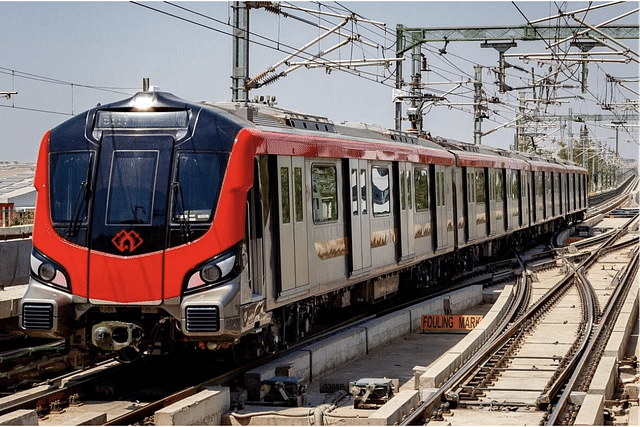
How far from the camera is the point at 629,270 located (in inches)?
1038

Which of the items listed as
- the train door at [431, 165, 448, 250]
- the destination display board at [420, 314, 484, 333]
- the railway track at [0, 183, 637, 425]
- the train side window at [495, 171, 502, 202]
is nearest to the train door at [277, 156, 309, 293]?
the railway track at [0, 183, 637, 425]

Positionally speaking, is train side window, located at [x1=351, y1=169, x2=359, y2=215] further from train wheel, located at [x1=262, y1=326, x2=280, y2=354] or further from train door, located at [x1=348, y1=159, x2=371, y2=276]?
train wheel, located at [x1=262, y1=326, x2=280, y2=354]

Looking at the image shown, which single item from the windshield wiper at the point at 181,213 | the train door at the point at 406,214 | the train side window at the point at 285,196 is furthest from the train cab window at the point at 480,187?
the windshield wiper at the point at 181,213

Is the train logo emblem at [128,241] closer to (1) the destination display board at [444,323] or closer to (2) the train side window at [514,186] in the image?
(1) the destination display board at [444,323]

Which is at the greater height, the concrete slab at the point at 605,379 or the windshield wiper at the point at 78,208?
the windshield wiper at the point at 78,208

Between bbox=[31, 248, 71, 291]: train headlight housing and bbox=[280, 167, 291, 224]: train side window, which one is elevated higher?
bbox=[280, 167, 291, 224]: train side window

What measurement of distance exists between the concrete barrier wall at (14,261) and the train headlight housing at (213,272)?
12337mm

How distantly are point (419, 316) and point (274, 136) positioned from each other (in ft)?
21.8

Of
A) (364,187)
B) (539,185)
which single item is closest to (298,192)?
(364,187)

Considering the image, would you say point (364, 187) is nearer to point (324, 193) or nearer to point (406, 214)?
point (324, 193)

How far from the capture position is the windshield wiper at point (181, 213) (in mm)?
10602

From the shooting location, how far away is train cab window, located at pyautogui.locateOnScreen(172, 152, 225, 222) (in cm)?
1064

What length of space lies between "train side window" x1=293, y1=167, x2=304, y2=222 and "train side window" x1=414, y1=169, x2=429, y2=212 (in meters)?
6.68

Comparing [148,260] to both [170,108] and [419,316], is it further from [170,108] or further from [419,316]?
[419,316]
